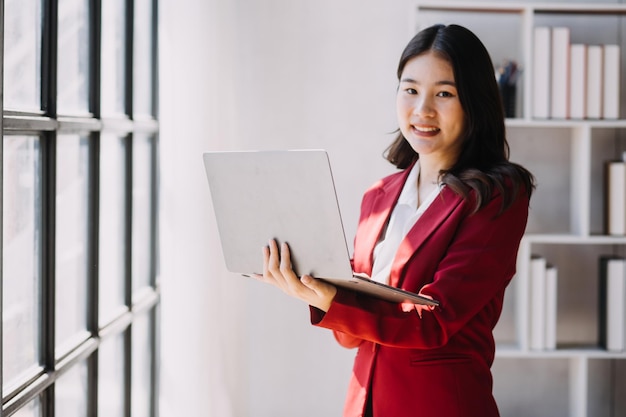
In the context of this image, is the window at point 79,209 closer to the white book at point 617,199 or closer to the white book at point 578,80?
the white book at point 578,80

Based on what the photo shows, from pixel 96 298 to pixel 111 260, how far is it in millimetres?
258

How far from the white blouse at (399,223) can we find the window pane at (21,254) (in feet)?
2.63

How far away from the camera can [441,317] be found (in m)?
1.58

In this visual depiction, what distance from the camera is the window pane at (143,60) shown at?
274 centimetres

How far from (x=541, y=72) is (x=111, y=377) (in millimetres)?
1994

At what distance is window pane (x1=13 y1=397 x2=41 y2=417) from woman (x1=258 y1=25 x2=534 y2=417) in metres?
0.68

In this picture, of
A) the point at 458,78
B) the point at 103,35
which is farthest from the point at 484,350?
the point at 103,35

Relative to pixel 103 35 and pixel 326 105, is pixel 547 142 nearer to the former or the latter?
pixel 326 105

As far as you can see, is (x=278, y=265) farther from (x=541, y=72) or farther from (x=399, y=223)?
(x=541, y=72)

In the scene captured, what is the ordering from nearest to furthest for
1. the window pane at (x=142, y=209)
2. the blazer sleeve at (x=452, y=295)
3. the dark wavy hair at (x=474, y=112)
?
the blazer sleeve at (x=452, y=295), the dark wavy hair at (x=474, y=112), the window pane at (x=142, y=209)

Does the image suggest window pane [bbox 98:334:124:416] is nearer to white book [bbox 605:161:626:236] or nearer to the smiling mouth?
the smiling mouth

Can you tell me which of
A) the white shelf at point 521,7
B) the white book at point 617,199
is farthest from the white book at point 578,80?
the white book at point 617,199

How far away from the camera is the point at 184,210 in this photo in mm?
2572

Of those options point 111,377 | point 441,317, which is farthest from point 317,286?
point 111,377
